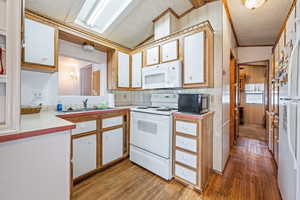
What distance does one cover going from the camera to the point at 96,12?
2.10 metres

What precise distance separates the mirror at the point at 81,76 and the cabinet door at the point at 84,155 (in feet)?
4.06

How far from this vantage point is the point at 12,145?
809mm

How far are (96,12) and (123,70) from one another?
3.64 ft

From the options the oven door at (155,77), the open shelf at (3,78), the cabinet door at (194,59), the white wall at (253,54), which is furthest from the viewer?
the white wall at (253,54)

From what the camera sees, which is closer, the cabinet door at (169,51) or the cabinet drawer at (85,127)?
the cabinet drawer at (85,127)

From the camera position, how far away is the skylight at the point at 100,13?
1973 millimetres

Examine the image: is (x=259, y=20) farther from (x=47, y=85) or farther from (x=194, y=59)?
(x=47, y=85)

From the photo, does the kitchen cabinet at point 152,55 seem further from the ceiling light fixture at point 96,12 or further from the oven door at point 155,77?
the ceiling light fixture at point 96,12

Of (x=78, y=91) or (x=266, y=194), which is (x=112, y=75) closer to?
(x=78, y=91)

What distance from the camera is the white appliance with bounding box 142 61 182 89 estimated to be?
206cm

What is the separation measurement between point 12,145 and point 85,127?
0.99 meters

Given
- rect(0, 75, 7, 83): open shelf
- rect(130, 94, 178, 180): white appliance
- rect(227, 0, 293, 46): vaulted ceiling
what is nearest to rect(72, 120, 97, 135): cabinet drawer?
rect(130, 94, 178, 180): white appliance

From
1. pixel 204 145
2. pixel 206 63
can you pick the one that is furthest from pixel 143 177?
pixel 206 63

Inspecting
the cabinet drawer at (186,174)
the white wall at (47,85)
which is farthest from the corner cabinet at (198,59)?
the white wall at (47,85)
